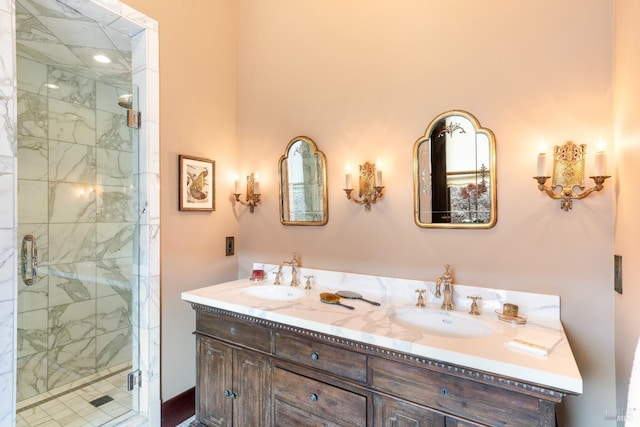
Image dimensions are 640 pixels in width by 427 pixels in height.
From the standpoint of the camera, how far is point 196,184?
2.33 meters

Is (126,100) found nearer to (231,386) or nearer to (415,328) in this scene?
(231,386)

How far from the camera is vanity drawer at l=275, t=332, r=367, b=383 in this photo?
140 centimetres

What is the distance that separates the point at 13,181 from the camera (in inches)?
61.6

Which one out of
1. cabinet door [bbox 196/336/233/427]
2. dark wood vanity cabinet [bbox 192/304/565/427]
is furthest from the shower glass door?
dark wood vanity cabinet [bbox 192/304/565/427]

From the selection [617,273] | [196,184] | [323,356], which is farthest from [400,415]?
[196,184]

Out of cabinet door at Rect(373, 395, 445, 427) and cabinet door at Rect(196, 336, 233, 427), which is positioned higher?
cabinet door at Rect(373, 395, 445, 427)

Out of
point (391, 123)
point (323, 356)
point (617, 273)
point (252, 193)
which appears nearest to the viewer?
point (617, 273)

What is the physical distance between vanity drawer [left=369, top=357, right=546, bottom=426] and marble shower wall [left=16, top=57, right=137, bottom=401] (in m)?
1.79

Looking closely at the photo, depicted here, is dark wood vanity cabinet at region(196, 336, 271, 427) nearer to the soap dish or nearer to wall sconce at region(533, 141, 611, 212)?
the soap dish

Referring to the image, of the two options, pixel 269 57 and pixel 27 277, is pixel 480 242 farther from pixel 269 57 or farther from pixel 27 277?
pixel 27 277

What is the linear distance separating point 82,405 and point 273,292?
5.01 feet

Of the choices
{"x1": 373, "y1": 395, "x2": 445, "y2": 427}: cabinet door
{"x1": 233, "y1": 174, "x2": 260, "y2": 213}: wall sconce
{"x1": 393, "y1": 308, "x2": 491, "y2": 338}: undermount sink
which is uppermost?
{"x1": 233, "y1": 174, "x2": 260, "y2": 213}: wall sconce

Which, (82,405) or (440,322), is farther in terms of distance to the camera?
(82,405)

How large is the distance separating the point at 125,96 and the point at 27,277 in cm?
130
